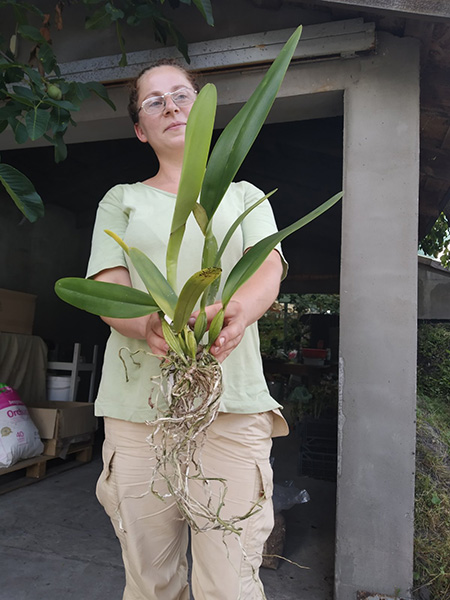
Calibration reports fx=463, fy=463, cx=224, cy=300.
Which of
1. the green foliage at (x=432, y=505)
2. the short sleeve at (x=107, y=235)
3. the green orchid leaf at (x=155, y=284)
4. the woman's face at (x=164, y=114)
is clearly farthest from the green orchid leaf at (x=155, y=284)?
the green foliage at (x=432, y=505)

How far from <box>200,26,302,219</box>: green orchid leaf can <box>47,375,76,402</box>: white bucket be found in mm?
3419

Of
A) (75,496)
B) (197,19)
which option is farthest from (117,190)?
(75,496)

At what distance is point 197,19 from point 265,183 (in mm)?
3018

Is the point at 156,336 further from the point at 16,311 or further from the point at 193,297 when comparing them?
the point at 16,311

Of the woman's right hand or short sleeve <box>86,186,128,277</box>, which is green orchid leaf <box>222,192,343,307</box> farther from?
short sleeve <box>86,186,128,277</box>

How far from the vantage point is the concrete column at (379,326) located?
1564 mm

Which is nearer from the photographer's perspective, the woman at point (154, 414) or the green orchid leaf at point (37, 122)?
the woman at point (154, 414)

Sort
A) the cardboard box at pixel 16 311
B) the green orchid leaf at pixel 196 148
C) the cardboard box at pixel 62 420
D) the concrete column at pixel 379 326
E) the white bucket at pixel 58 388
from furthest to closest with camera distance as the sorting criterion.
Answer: the white bucket at pixel 58 388
the cardboard box at pixel 16 311
the cardboard box at pixel 62 420
the concrete column at pixel 379 326
the green orchid leaf at pixel 196 148

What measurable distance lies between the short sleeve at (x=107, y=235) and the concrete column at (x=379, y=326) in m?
0.94

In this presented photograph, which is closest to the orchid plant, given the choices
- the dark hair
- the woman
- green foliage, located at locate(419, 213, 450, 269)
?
the woman

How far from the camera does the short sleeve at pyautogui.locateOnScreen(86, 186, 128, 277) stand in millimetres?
941

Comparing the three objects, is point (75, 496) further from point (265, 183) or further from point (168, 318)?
point (265, 183)

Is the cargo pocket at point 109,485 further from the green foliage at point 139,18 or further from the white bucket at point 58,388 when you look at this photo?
the white bucket at point 58,388

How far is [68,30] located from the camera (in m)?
2.09
